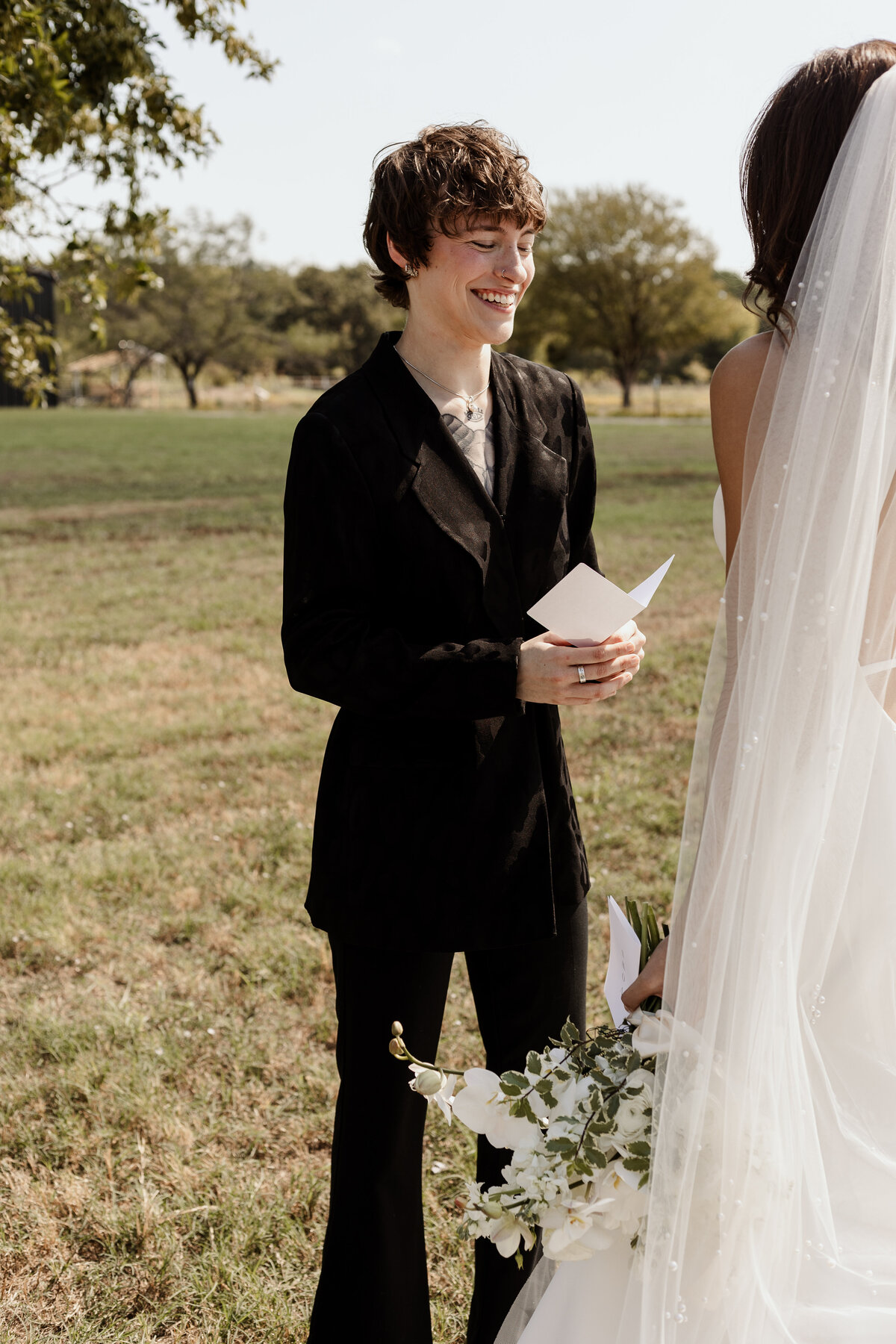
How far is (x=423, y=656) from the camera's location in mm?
2039

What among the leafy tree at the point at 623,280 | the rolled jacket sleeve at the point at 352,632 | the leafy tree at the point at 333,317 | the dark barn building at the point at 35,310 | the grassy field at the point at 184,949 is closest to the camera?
the rolled jacket sleeve at the point at 352,632

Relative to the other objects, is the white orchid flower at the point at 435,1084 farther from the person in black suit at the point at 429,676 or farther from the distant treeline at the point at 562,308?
the distant treeline at the point at 562,308

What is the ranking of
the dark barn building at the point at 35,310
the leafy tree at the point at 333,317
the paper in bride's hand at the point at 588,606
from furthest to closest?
the leafy tree at the point at 333,317 < the dark barn building at the point at 35,310 < the paper in bride's hand at the point at 588,606

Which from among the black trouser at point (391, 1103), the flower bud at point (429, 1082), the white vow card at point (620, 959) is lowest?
the black trouser at point (391, 1103)

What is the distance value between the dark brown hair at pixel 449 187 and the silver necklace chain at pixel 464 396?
0.61 feet

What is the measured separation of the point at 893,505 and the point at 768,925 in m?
0.60

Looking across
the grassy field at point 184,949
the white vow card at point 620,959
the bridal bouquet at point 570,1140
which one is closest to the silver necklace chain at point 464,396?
the white vow card at point 620,959

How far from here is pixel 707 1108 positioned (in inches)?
60.2

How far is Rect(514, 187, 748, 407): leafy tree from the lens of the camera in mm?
60531

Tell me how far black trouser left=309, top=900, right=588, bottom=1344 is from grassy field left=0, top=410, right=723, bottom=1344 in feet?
0.17

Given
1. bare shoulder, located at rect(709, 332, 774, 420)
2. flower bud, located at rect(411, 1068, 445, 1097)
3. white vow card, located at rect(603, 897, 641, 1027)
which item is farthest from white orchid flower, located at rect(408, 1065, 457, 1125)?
bare shoulder, located at rect(709, 332, 774, 420)

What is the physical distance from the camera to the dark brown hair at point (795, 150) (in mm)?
1519

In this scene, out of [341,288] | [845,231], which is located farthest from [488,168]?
[341,288]

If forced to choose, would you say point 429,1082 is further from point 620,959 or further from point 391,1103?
point 391,1103
